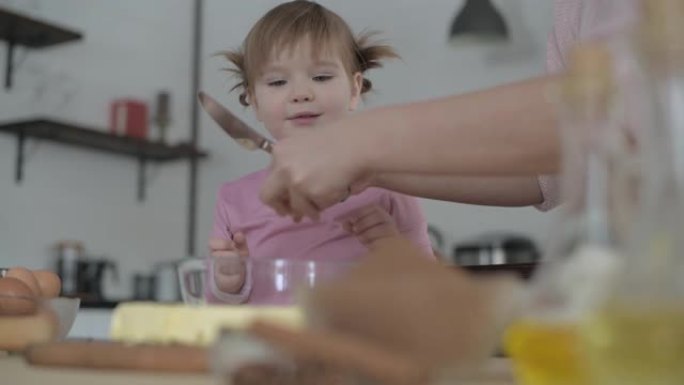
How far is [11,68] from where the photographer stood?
12.0ft

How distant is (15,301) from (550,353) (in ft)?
2.32

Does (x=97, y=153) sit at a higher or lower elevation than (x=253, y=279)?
higher

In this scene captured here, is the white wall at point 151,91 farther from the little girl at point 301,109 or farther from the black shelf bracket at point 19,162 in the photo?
the little girl at point 301,109

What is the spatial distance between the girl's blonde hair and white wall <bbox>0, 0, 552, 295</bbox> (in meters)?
1.73

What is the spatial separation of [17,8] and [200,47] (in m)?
1.00

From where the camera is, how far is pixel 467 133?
0.70 m

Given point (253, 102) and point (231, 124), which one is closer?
point (231, 124)

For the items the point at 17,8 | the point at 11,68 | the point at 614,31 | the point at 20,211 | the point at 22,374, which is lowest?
the point at 22,374

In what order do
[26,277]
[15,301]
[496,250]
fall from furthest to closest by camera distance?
[496,250]
[26,277]
[15,301]

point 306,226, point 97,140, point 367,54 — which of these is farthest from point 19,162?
point 306,226

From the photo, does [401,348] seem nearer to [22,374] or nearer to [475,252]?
[22,374]

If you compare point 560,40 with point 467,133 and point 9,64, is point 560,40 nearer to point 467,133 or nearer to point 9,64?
point 467,133

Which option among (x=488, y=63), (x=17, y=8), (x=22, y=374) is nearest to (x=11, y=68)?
(x=17, y=8)

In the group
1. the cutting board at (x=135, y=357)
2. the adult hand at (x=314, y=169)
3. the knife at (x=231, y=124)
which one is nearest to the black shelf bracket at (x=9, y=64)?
the knife at (x=231, y=124)
